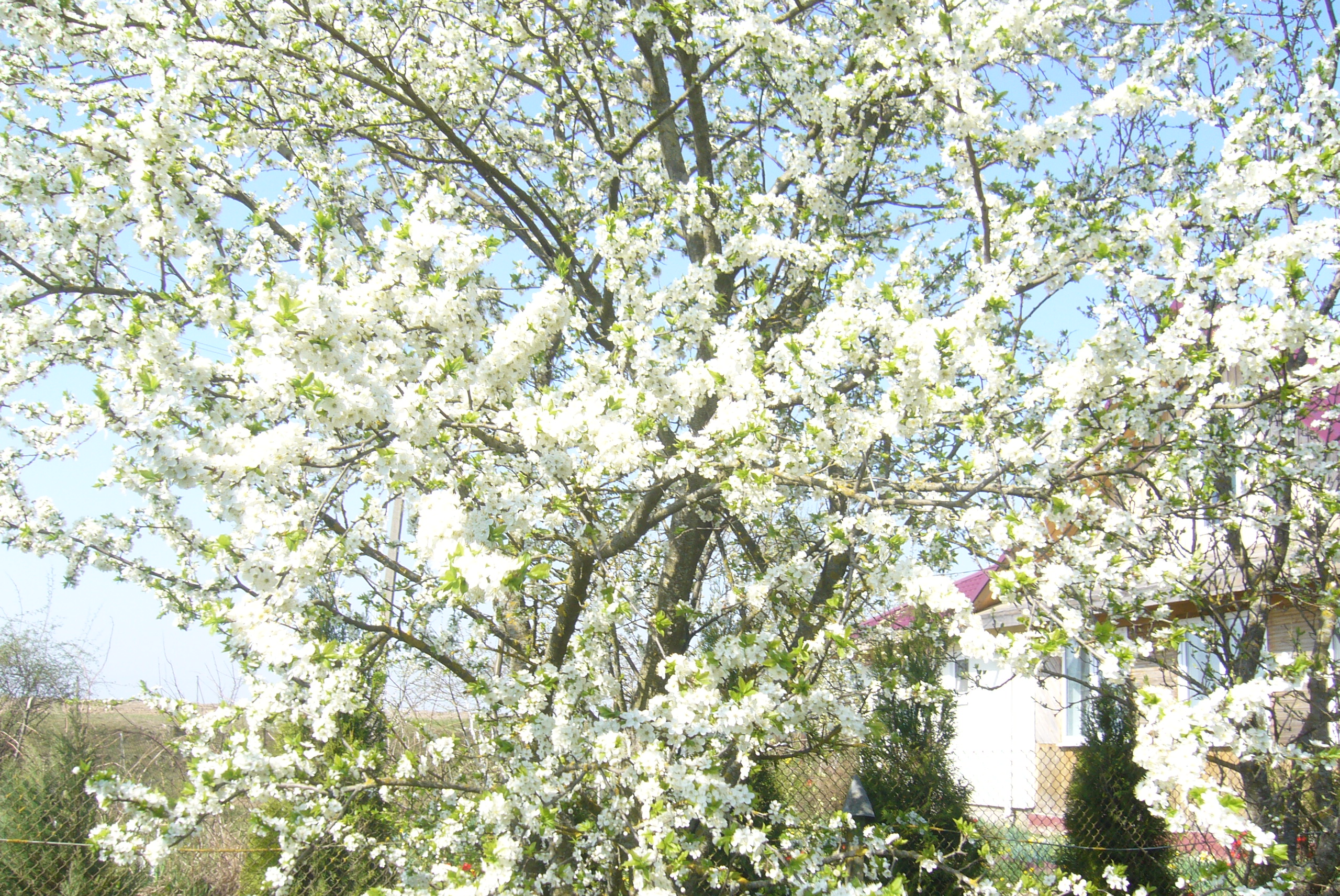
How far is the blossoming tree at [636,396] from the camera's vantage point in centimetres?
271

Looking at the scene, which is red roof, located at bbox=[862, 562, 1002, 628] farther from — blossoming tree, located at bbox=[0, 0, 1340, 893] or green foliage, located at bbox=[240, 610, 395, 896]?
green foliage, located at bbox=[240, 610, 395, 896]

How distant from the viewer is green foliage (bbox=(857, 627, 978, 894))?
4.94 metres

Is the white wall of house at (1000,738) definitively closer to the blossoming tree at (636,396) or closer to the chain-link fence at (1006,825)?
the chain-link fence at (1006,825)

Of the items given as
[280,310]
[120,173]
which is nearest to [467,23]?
[120,173]

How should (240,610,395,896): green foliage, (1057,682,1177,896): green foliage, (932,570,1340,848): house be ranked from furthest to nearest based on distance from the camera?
(932,570,1340,848): house, (1057,682,1177,896): green foliage, (240,610,395,896): green foliage

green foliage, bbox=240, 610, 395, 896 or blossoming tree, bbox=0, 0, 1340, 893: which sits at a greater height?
blossoming tree, bbox=0, 0, 1340, 893

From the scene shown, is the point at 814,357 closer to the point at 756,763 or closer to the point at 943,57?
the point at 943,57

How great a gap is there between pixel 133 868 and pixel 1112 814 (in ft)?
19.8

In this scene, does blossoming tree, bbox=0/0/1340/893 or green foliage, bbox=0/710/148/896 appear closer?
blossoming tree, bbox=0/0/1340/893

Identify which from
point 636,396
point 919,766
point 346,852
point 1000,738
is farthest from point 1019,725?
point 636,396

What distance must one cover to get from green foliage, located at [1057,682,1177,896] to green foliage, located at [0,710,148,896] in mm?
5854

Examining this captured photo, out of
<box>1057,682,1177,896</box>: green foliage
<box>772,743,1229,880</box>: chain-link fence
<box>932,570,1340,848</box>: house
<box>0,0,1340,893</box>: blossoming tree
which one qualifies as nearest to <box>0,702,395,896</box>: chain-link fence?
<box>0,0,1340,893</box>: blossoming tree

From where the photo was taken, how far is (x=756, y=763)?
3.50 metres

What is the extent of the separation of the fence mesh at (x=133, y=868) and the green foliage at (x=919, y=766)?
0.24 metres
